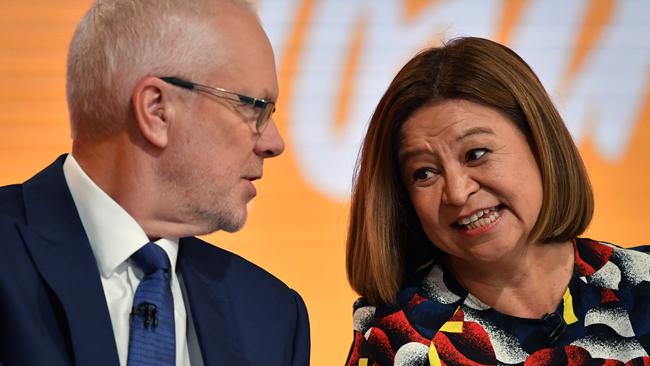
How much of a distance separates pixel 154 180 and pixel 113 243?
0.14m

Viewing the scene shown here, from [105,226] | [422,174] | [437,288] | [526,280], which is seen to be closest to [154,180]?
[105,226]

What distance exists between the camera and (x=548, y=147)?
223 centimetres

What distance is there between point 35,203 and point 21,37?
1.66 m

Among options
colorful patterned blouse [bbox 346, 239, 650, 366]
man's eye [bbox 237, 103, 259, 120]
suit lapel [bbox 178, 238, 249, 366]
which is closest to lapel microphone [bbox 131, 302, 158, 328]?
suit lapel [bbox 178, 238, 249, 366]

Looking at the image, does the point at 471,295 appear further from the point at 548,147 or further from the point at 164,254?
the point at 164,254

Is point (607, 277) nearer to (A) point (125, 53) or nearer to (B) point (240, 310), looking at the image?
(B) point (240, 310)

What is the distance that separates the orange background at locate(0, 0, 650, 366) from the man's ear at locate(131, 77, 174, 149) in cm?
142

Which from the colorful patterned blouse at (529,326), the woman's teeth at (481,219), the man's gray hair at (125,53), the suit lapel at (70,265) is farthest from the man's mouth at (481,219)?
the suit lapel at (70,265)

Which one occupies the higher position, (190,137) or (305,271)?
(190,137)

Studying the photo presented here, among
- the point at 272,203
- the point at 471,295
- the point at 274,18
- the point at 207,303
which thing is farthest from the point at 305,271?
the point at 207,303

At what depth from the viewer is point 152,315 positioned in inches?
75.1

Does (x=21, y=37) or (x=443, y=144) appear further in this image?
(x=21, y=37)

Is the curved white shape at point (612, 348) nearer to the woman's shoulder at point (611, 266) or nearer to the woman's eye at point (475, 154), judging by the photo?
the woman's shoulder at point (611, 266)

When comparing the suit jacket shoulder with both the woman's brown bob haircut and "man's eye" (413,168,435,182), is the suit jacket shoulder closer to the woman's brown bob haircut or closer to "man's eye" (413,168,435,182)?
the woman's brown bob haircut
